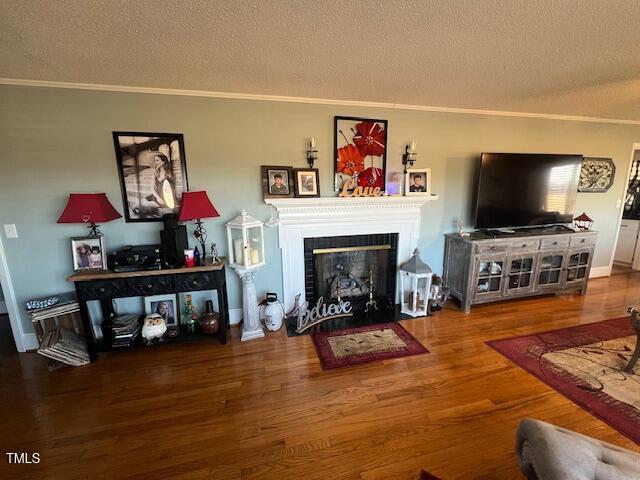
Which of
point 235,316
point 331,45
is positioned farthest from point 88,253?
point 331,45

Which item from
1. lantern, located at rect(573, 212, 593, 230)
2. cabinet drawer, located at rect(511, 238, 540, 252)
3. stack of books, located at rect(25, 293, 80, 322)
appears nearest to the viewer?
stack of books, located at rect(25, 293, 80, 322)

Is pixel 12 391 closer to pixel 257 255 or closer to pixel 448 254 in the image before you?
pixel 257 255

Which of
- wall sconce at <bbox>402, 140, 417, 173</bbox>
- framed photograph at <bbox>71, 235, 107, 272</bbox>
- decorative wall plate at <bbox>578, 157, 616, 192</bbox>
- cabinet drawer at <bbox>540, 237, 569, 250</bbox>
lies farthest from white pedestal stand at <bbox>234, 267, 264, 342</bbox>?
decorative wall plate at <bbox>578, 157, 616, 192</bbox>

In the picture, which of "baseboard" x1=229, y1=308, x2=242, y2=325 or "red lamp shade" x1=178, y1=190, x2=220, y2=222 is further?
"baseboard" x1=229, y1=308, x2=242, y2=325

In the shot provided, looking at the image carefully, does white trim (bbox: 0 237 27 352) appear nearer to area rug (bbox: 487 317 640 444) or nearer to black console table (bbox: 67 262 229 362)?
black console table (bbox: 67 262 229 362)

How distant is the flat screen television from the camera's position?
3156 mm

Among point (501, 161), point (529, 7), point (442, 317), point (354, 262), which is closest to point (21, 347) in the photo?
point (354, 262)

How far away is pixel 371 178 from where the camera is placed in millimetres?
2980

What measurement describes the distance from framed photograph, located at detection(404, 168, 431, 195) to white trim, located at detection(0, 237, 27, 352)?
3.79 meters

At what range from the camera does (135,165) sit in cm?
245

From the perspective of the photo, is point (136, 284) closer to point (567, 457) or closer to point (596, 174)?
point (567, 457)

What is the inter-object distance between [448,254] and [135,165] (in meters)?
3.48

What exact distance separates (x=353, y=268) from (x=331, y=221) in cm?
67

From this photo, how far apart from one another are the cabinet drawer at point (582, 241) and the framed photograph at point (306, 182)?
324 centimetres
